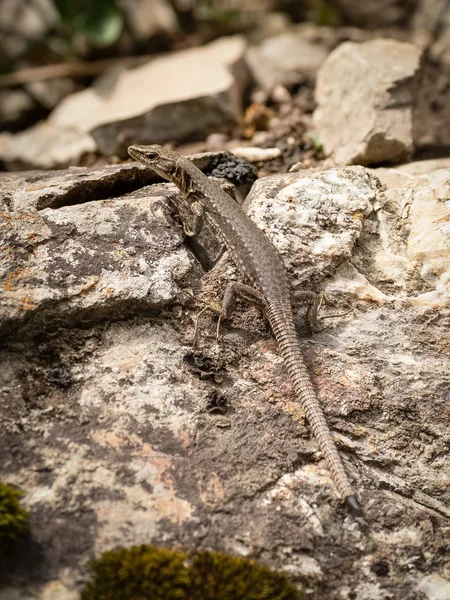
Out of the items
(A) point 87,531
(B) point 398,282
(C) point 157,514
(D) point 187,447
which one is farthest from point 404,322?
(A) point 87,531

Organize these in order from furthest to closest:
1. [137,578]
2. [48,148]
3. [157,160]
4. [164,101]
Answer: [48,148] < [164,101] < [157,160] < [137,578]

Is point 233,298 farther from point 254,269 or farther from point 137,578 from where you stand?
point 137,578

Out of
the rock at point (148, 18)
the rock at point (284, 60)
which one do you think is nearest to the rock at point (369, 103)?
the rock at point (284, 60)

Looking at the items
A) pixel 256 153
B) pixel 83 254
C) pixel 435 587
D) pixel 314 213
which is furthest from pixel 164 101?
pixel 435 587

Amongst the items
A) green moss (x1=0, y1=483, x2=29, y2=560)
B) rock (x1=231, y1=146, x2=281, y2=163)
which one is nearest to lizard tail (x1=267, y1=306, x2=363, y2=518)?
green moss (x1=0, y1=483, x2=29, y2=560)

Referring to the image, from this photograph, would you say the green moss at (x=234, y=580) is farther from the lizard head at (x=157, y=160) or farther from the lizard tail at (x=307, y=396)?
the lizard head at (x=157, y=160)

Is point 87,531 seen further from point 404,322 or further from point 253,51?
point 253,51

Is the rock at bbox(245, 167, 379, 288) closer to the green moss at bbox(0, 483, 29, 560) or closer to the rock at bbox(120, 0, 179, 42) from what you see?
the green moss at bbox(0, 483, 29, 560)
